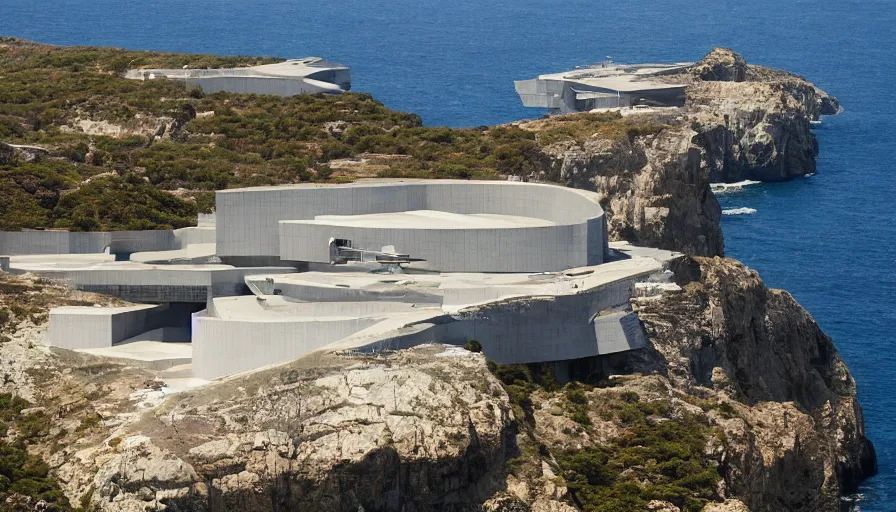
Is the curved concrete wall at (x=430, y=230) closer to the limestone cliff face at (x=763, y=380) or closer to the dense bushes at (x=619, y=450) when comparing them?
the limestone cliff face at (x=763, y=380)

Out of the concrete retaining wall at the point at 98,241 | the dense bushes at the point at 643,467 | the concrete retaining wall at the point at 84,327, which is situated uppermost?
the concrete retaining wall at the point at 98,241

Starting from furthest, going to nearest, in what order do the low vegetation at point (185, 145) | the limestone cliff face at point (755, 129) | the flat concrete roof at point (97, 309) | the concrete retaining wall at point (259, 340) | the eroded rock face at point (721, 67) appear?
1. the eroded rock face at point (721, 67)
2. the limestone cliff face at point (755, 129)
3. the low vegetation at point (185, 145)
4. the flat concrete roof at point (97, 309)
5. the concrete retaining wall at point (259, 340)

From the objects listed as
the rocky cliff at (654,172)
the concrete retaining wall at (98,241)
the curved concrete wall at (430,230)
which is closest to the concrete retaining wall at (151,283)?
the curved concrete wall at (430,230)

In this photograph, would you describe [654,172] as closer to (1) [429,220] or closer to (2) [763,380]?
(2) [763,380]

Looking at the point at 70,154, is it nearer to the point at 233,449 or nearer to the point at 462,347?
the point at 462,347

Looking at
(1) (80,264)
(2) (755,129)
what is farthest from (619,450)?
(2) (755,129)


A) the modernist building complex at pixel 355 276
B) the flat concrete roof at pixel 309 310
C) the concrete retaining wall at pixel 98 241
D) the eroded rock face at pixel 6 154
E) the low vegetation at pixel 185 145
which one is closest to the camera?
the modernist building complex at pixel 355 276

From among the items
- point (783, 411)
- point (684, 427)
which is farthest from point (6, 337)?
point (783, 411)
